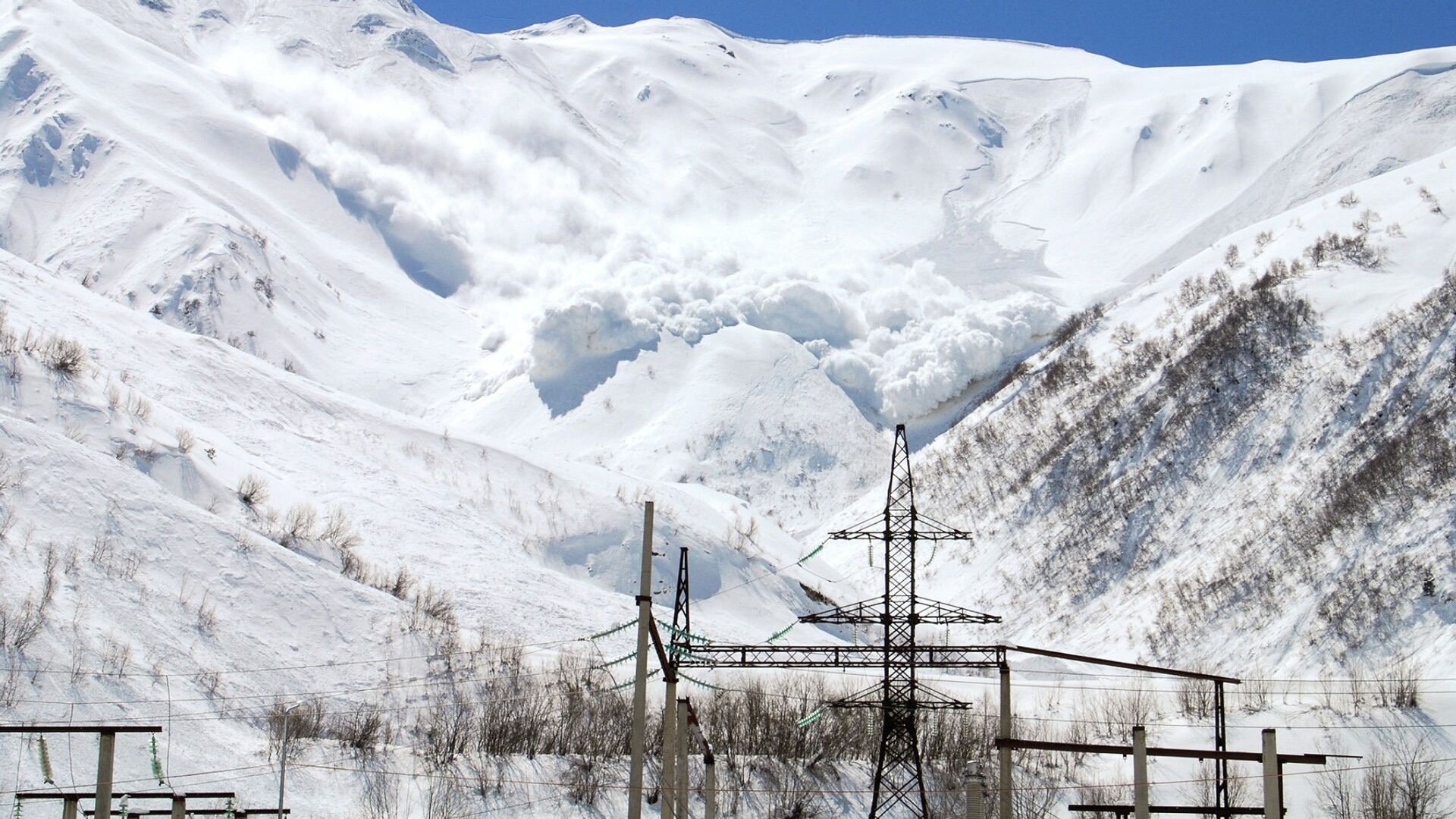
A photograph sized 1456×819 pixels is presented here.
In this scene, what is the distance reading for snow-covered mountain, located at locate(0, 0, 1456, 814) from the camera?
4709 cm

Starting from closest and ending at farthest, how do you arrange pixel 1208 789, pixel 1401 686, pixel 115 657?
1. pixel 115 657
2. pixel 1208 789
3. pixel 1401 686

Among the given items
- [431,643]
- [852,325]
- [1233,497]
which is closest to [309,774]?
[431,643]

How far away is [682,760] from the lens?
3103 centimetres

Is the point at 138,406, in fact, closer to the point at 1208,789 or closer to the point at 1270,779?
the point at 1208,789

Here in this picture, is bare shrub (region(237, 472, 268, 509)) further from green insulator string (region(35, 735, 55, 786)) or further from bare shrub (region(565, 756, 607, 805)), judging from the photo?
green insulator string (region(35, 735, 55, 786))

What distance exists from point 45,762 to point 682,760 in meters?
11.9

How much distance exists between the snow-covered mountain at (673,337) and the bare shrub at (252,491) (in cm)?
27

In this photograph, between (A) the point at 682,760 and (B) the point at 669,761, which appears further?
(A) the point at 682,760

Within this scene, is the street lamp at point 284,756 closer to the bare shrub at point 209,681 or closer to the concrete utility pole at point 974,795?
the bare shrub at point 209,681

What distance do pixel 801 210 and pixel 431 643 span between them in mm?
90414

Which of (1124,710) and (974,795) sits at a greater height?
(1124,710)

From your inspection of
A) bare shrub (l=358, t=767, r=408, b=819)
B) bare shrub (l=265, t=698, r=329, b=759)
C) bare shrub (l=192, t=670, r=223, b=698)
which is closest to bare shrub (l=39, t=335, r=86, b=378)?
bare shrub (l=192, t=670, r=223, b=698)

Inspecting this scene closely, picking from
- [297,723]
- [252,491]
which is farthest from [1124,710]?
[252,491]

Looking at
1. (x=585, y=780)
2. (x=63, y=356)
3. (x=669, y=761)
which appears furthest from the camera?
(x=63, y=356)
